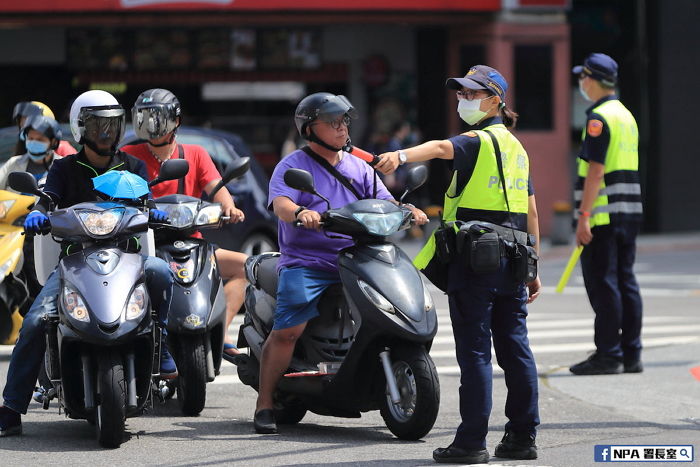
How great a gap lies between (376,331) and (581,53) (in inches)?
635

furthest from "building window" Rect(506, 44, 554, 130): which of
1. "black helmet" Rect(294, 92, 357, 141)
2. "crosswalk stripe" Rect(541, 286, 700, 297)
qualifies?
"black helmet" Rect(294, 92, 357, 141)

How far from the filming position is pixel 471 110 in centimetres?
713

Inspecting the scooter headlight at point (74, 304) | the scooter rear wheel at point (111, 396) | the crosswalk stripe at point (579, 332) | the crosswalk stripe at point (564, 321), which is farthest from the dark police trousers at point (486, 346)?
the crosswalk stripe at point (564, 321)

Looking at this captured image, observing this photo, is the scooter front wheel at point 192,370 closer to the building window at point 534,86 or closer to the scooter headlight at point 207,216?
the scooter headlight at point 207,216

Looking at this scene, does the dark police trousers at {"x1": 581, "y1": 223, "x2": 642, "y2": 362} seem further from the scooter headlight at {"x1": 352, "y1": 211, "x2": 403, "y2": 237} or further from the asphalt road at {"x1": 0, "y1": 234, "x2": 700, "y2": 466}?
the scooter headlight at {"x1": 352, "y1": 211, "x2": 403, "y2": 237}

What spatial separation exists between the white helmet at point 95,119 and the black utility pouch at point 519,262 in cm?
216

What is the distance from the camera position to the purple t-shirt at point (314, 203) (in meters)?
7.67

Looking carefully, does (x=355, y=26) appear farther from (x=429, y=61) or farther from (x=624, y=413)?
(x=624, y=413)

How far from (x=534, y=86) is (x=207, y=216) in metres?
14.0

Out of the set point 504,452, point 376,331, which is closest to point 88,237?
point 376,331

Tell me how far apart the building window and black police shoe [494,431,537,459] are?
14.8 metres

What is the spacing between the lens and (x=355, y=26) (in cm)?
2325

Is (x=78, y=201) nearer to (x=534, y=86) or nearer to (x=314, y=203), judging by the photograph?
(x=314, y=203)

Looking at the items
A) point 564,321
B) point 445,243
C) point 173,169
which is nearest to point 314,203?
point 173,169
